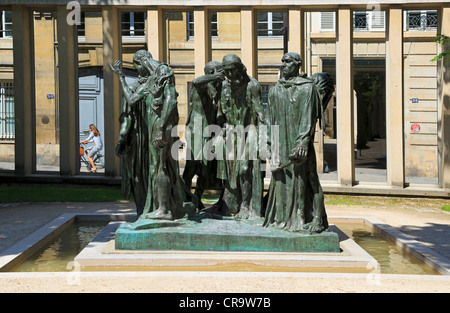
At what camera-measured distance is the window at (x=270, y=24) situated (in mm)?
24844

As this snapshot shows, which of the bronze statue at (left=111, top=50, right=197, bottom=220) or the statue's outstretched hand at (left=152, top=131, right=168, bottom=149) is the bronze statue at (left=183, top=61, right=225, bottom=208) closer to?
the bronze statue at (left=111, top=50, right=197, bottom=220)

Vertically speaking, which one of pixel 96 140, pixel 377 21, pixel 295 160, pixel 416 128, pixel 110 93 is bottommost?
pixel 295 160

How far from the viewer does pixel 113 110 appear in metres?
17.2

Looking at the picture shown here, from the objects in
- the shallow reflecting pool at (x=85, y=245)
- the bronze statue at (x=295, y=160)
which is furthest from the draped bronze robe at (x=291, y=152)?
the shallow reflecting pool at (x=85, y=245)

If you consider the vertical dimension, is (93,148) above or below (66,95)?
below

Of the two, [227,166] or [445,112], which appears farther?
[445,112]

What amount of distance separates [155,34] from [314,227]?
9.85 m

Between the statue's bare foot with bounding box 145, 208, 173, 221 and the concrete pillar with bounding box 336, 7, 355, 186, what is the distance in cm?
849

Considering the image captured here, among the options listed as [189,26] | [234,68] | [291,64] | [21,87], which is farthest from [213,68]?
[189,26]

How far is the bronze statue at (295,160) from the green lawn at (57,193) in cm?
691

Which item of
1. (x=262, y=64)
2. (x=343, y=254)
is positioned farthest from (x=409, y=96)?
(x=343, y=254)

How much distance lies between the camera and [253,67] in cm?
1705

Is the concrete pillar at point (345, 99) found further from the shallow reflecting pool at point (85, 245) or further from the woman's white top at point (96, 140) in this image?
the woman's white top at point (96, 140)

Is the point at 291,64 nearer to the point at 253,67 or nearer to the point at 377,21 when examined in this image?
the point at 253,67
